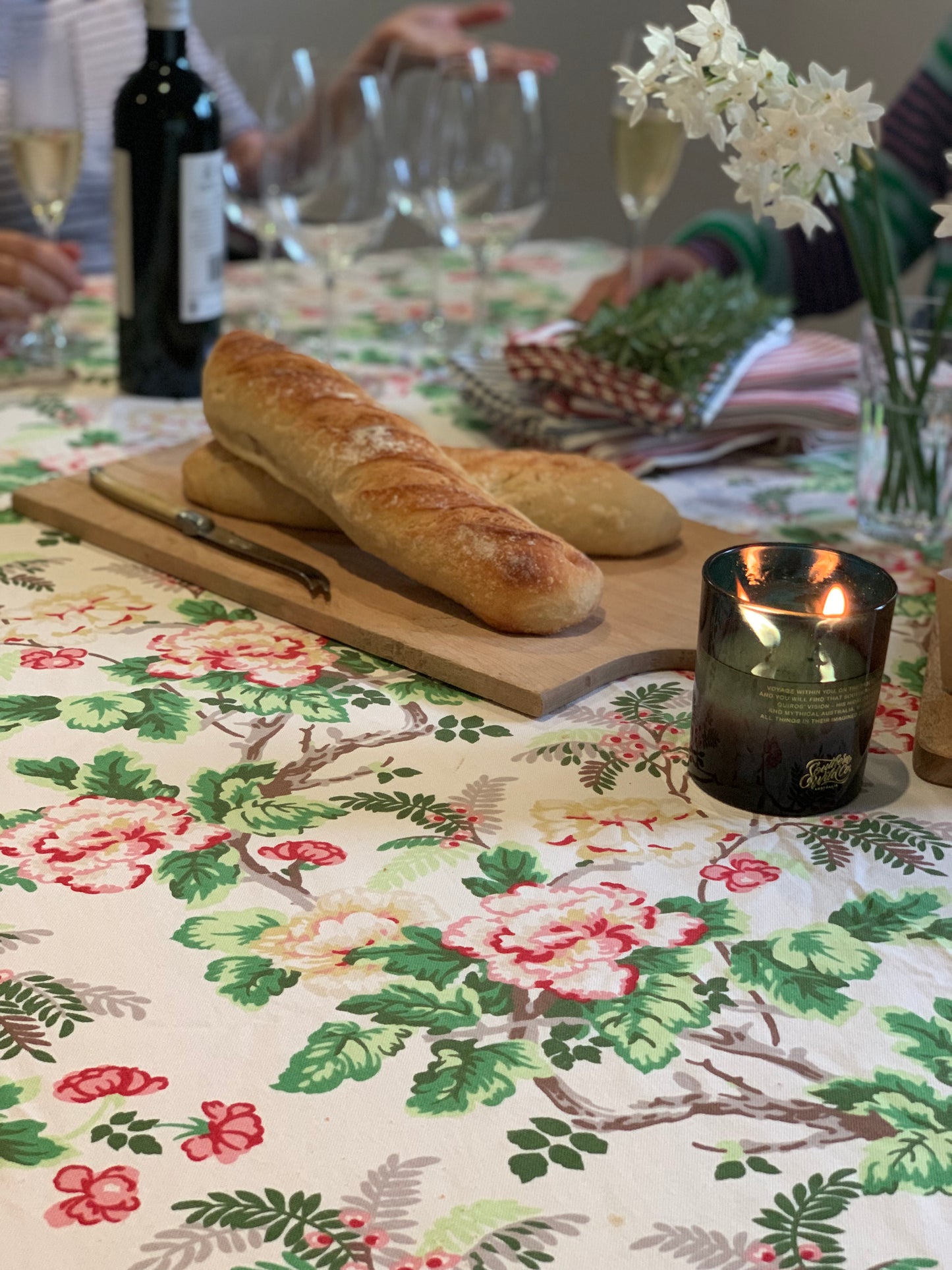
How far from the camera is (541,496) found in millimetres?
1027

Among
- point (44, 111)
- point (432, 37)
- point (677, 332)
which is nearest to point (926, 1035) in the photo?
point (677, 332)

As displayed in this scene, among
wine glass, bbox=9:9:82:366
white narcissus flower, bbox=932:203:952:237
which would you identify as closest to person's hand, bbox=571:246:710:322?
wine glass, bbox=9:9:82:366

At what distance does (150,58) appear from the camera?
50.9 inches

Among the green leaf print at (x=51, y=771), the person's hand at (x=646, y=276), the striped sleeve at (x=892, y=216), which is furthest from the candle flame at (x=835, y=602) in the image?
the striped sleeve at (x=892, y=216)

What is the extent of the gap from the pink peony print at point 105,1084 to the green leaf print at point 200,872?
12 centimetres

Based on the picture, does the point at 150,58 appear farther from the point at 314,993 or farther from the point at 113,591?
the point at 314,993

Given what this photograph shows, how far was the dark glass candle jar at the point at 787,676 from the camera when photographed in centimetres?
71

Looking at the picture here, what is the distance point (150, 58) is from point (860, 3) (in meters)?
2.52

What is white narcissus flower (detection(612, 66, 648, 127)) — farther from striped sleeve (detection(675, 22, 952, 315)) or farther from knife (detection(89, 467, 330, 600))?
striped sleeve (detection(675, 22, 952, 315))

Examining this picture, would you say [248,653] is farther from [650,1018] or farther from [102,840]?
[650,1018]

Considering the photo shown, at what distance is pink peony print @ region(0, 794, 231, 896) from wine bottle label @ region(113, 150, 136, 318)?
2.50 feet

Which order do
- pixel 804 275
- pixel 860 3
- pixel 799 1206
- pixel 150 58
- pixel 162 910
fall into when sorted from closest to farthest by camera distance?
1. pixel 799 1206
2. pixel 162 910
3. pixel 150 58
4. pixel 804 275
5. pixel 860 3

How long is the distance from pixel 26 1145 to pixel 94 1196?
4 cm

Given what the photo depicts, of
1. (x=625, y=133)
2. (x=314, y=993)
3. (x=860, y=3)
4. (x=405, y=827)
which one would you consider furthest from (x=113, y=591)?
(x=860, y=3)
